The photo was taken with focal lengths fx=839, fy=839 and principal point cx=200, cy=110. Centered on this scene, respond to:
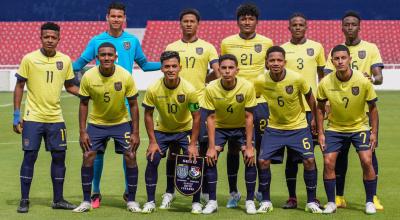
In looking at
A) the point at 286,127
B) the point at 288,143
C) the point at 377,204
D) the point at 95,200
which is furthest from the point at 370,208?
the point at 95,200

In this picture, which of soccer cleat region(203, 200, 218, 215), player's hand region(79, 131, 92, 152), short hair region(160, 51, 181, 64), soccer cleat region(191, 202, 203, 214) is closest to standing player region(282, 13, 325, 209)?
short hair region(160, 51, 181, 64)

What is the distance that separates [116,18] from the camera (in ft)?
32.9

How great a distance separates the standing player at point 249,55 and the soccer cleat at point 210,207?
0.63 m

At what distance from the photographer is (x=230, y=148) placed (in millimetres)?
9805

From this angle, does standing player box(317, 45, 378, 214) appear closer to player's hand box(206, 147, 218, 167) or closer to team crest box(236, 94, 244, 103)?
team crest box(236, 94, 244, 103)

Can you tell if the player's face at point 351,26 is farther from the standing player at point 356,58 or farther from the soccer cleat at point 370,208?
the soccer cleat at point 370,208

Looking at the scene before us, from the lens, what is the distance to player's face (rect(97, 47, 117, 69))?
9109 mm

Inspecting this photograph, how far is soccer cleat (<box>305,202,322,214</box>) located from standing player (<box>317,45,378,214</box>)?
0.09 meters

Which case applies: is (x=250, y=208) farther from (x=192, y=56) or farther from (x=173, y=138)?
(x=192, y=56)

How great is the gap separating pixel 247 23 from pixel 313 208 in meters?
2.36

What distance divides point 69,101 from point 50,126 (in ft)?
67.7

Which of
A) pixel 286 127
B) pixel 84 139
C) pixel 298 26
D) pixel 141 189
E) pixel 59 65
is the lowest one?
pixel 141 189

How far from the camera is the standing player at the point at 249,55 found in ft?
32.4

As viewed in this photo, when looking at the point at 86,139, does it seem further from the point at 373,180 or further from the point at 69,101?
the point at 69,101
